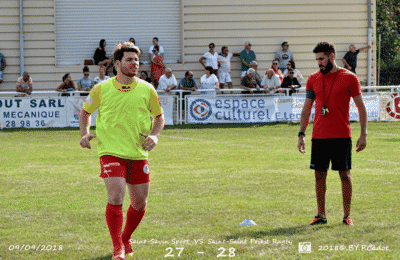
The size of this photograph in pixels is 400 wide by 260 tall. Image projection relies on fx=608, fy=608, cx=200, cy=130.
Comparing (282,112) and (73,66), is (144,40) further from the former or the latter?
(282,112)

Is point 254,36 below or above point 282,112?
above

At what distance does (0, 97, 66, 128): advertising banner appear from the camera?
64.7 feet

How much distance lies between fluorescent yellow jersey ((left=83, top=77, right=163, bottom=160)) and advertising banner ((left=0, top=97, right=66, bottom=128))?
15.1 metres

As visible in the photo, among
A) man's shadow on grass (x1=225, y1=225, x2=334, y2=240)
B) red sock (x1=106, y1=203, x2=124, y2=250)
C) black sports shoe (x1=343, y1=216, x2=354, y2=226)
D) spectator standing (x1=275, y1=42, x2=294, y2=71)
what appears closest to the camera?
red sock (x1=106, y1=203, x2=124, y2=250)

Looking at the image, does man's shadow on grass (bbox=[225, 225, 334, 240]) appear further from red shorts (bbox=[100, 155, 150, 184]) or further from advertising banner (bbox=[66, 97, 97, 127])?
advertising banner (bbox=[66, 97, 97, 127])

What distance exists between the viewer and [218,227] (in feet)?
20.7

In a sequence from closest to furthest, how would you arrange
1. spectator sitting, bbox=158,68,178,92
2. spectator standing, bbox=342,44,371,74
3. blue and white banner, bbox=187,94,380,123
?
blue and white banner, bbox=187,94,380,123
spectator sitting, bbox=158,68,178,92
spectator standing, bbox=342,44,371,74

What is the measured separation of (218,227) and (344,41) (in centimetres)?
1968

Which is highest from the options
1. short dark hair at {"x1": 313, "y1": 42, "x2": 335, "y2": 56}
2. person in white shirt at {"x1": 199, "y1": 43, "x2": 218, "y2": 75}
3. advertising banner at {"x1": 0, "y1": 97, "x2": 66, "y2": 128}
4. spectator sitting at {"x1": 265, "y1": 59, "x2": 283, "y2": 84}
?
person in white shirt at {"x1": 199, "y1": 43, "x2": 218, "y2": 75}

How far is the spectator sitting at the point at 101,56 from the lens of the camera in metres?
23.2

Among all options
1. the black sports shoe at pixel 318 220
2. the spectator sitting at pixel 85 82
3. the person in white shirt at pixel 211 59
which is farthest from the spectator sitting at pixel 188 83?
the black sports shoe at pixel 318 220

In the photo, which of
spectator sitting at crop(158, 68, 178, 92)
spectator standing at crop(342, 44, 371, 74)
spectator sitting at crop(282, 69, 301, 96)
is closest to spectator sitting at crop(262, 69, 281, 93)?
spectator sitting at crop(282, 69, 301, 96)

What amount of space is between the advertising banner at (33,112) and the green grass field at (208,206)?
5826mm

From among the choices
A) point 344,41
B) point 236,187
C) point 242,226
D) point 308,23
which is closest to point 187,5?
point 308,23
